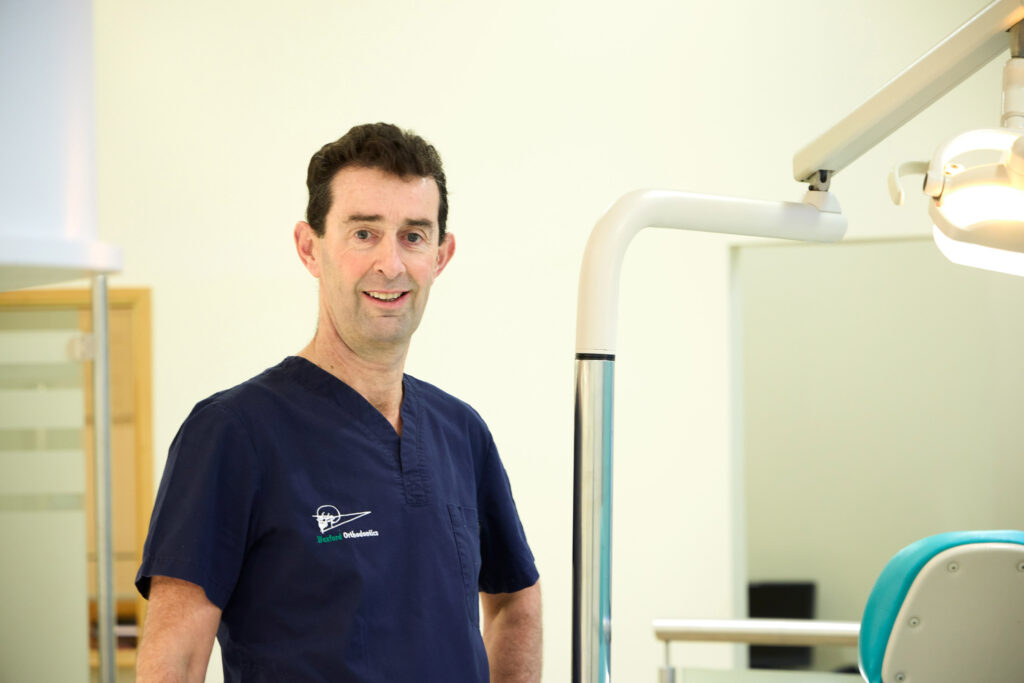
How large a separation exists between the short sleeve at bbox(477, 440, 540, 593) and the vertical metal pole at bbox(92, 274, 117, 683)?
1.75 feet

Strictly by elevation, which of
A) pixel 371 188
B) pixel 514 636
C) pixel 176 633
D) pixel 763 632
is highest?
pixel 371 188

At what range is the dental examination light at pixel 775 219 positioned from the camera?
72 centimetres

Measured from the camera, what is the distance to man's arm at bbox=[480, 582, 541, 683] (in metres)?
1.31

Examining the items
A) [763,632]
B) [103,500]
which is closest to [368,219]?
[103,500]

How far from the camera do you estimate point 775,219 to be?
2.80 feet

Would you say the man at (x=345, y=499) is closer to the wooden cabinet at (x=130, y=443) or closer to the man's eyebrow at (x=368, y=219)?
the man's eyebrow at (x=368, y=219)

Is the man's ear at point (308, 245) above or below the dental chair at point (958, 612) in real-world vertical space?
above

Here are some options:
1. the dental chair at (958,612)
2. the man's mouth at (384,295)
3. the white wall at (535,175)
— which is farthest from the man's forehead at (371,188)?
the white wall at (535,175)

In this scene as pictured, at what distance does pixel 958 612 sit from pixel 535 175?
91.7 inches

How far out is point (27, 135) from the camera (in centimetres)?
91

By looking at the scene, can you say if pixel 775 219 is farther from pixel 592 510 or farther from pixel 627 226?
pixel 592 510

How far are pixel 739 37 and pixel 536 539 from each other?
5.98ft

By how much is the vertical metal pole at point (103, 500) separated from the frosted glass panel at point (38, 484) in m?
0.21

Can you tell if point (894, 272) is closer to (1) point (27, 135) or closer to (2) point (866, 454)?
(2) point (866, 454)
